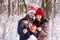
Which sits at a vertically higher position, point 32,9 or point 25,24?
point 32,9

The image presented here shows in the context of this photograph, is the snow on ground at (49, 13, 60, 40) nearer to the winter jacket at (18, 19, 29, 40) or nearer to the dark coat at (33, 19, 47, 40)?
the dark coat at (33, 19, 47, 40)

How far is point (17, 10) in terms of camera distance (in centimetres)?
105

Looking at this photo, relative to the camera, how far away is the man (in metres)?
1.06

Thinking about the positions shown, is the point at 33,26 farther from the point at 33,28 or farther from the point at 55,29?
the point at 55,29

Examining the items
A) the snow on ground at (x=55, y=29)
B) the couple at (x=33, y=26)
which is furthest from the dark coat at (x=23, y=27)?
the snow on ground at (x=55, y=29)

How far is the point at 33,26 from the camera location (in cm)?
108

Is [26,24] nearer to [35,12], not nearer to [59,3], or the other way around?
[35,12]

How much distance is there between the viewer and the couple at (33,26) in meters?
1.06

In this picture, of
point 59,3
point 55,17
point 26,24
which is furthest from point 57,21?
point 26,24

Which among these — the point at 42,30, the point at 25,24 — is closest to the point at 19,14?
the point at 25,24

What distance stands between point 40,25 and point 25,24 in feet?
0.41

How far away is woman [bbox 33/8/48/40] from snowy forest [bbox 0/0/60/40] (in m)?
0.04

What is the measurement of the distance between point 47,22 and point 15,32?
273 mm

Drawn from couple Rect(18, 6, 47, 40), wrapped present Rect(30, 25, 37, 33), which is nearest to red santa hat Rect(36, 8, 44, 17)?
couple Rect(18, 6, 47, 40)
